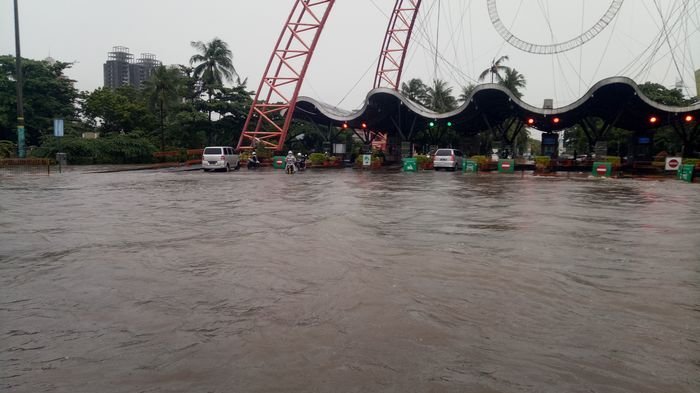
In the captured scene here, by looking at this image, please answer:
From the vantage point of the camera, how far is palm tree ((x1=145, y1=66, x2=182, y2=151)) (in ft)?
162

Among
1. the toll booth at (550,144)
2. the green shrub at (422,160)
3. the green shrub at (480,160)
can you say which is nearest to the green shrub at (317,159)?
the green shrub at (422,160)

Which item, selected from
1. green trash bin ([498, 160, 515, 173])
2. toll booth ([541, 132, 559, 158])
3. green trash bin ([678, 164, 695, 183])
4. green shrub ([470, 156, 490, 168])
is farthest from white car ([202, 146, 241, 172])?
green trash bin ([678, 164, 695, 183])

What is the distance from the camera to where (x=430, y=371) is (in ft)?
13.0

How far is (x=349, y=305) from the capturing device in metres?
5.55

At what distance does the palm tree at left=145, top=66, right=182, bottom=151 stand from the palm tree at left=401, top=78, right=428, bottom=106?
29.6 meters

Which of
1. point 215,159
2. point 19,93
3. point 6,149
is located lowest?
point 215,159

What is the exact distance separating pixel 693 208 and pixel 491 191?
6980mm

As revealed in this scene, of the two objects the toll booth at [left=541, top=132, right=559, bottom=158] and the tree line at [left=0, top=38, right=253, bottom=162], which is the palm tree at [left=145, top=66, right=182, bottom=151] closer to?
the tree line at [left=0, top=38, right=253, bottom=162]

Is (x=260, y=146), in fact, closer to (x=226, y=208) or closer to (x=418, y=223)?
(x=226, y=208)

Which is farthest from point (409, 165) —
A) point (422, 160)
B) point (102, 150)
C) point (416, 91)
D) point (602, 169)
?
point (416, 91)

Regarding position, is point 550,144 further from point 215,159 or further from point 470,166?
point 215,159

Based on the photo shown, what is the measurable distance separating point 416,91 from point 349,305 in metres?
65.6

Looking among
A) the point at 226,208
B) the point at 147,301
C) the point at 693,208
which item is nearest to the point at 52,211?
the point at 226,208

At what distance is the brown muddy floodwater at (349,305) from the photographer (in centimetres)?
391
